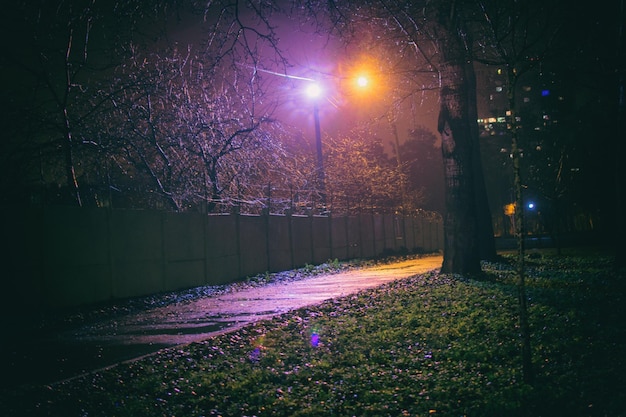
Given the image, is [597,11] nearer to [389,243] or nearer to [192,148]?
[192,148]

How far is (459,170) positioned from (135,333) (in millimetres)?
9330

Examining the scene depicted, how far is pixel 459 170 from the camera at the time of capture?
47.7 feet

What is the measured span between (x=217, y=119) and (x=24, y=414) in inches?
624

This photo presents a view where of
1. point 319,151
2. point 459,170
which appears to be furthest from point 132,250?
point 319,151

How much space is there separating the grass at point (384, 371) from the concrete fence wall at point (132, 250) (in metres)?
5.11

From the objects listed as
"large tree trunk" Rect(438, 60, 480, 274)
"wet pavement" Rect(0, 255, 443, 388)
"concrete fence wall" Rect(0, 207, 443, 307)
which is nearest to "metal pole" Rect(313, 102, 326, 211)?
"concrete fence wall" Rect(0, 207, 443, 307)

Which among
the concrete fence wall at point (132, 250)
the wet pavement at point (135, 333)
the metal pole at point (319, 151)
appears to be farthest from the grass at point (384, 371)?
the metal pole at point (319, 151)

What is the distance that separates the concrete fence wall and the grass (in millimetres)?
5109

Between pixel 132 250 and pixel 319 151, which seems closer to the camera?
pixel 132 250

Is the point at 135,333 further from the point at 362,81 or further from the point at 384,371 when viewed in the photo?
the point at 362,81

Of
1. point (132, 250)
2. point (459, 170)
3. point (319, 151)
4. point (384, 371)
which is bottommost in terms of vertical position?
point (384, 371)

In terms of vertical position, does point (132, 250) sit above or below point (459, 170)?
below

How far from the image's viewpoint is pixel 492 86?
22.2 metres

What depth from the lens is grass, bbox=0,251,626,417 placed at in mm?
4930
